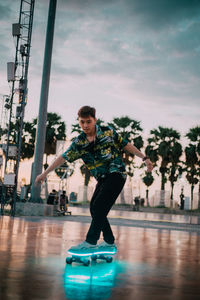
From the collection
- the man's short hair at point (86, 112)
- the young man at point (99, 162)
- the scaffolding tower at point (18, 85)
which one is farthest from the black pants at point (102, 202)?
the scaffolding tower at point (18, 85)

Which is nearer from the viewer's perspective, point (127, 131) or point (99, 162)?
point (99, 162)

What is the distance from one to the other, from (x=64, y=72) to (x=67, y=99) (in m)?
3.58

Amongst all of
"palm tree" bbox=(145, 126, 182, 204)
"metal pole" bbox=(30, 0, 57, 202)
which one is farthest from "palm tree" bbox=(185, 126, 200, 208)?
"metal pole" bbox=(30, 0, 57, 202)

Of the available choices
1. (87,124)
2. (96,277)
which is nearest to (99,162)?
(87,124)

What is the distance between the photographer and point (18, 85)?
1383 centimetres

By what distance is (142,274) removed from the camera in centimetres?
334

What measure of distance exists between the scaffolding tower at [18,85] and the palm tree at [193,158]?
29696mm

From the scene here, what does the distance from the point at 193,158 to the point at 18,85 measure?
102 ft

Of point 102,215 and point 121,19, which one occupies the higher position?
point 121,19

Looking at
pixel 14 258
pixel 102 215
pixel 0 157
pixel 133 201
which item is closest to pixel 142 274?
pixel 102 215

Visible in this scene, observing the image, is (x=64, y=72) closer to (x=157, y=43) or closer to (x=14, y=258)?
(x=157, y=43)

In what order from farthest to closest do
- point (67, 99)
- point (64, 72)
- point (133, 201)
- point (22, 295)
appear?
point (133, 201) < point (67, 99) < point (64, 72) < point (22, 295)

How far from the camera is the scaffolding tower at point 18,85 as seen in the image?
1359cm

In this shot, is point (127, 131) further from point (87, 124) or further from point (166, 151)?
point (87, 124)
